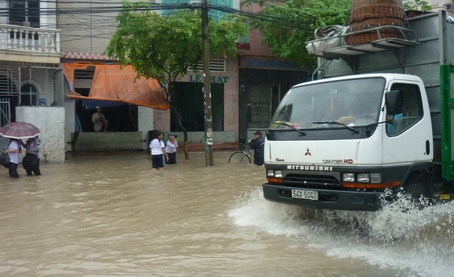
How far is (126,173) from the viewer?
13.8m

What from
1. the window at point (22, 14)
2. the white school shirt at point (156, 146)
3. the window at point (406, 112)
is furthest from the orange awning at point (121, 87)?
the window at point (406, 112)

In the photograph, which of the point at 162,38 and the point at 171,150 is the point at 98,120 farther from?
the point at 162,38

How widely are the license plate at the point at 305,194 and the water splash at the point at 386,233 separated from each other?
615 millimetres

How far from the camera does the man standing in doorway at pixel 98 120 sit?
758 inches

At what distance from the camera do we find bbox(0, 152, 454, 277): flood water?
5.30 m

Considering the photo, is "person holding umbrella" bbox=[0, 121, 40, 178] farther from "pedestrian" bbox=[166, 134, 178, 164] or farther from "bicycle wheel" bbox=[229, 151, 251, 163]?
"bicycle wheel" bbox=[229, 151, 251, 163]

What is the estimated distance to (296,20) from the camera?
18.4 m

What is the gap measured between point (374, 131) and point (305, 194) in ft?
3.96

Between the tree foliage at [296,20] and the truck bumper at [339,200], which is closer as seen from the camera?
the truck bumper at [339,200]

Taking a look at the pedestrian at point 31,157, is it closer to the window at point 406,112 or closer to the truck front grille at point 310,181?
the truck front grille at point 310,181

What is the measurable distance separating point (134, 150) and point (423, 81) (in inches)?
593

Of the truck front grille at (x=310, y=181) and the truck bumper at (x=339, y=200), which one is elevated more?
the truck front grille at (x=310, y=181)

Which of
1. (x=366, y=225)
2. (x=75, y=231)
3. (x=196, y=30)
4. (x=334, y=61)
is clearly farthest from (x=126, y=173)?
(x=366, y=225)

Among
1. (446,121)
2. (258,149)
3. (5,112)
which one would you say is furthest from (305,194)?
(5,112)
